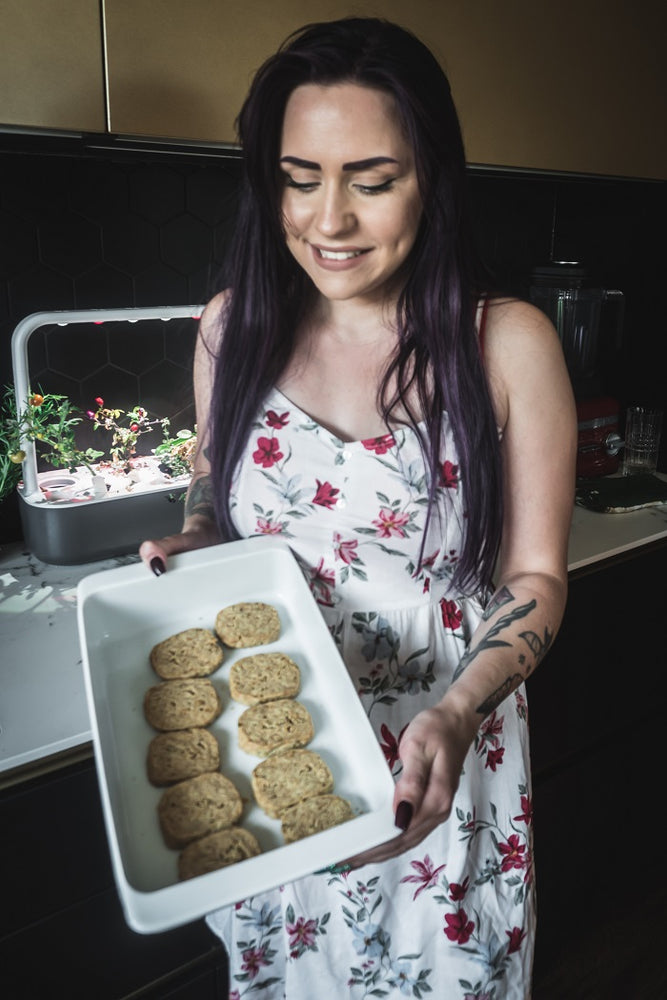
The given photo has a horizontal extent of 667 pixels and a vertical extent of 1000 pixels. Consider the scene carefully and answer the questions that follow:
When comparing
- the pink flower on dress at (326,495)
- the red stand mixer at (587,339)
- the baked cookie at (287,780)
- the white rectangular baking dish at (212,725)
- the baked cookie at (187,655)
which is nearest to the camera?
the white rectangular baking dish at (212,725)

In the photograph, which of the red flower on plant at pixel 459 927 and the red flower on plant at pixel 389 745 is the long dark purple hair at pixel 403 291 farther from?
the red flower on plant at pixel 459 927

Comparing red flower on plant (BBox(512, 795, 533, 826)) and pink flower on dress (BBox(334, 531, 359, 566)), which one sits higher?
pink flower on dress (BBox(334, 531, 359, 566))

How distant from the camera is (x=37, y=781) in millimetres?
910

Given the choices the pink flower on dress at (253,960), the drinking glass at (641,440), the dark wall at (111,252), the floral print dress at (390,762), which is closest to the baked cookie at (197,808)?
the floral print dress at (390,762)

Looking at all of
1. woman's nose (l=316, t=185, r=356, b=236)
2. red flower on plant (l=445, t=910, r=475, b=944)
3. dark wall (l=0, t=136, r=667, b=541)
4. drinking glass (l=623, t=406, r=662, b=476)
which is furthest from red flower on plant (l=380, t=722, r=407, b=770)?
drinking glass (l=623, t=406, r=662, b=476)

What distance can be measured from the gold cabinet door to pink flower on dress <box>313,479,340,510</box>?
0.54 meters

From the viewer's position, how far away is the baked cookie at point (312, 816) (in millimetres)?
719

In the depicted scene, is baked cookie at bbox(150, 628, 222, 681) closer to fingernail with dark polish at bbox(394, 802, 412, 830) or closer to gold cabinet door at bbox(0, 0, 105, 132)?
fingernail with dark polish at bbox(394, 802, 412, 830)

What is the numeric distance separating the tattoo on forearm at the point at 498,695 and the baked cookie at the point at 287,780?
0.18 metres

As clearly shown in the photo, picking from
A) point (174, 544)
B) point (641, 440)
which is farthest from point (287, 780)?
point (641, 440)

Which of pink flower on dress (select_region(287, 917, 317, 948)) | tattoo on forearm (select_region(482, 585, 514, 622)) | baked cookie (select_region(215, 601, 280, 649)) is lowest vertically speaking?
pink flower on dress (select_region(287, 917, 317, 948))

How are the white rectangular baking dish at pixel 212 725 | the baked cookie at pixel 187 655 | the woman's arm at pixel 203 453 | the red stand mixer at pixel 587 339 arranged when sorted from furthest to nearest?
1. the red stand mixer at pixel 587 339
2. the woman's arm at pixel 203 453
3. the baked cookie at pixel 187 655
4. the white rectangular baking dish at pixel 212 725

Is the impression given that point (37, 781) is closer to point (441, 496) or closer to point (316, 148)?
point (441, 496)

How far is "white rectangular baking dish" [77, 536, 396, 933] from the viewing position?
2.12 feet
